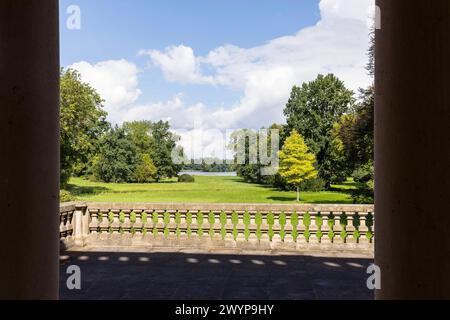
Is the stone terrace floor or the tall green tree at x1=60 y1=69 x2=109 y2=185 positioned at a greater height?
the tall green tree at x1=60 y1=69 x2=109 y2=185

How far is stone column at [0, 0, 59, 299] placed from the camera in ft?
9.74

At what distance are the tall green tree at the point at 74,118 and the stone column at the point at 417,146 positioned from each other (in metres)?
44.1

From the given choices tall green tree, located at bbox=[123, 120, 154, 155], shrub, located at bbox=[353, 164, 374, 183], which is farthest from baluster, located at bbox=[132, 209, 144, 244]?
tall green tree, located at bbox=[123, 120, 154, 155]

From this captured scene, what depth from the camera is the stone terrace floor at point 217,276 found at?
7.79 meters

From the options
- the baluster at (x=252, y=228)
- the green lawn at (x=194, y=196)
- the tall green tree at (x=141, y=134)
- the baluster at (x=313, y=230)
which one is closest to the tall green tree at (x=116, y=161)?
the green lawn at (x=194, y=196)

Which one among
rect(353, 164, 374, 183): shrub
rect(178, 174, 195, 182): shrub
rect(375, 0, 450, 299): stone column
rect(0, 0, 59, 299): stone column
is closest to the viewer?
rect(375, 0, 450, 299): stone column

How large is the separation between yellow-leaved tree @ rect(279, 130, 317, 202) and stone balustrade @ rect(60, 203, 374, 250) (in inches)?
1690

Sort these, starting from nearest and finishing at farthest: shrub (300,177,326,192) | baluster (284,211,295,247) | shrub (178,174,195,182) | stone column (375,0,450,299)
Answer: stone column (375,0,450,299)
baluster (284,211,295,247)
shrub (300,177,326,192)
shrub (178,174,195,182)

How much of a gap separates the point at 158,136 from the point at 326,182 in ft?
156

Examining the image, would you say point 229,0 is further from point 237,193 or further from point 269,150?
point 237,193

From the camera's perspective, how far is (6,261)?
9.88 feet

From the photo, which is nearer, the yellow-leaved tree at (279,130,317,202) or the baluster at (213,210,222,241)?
the baluster at (213,210,222,241)

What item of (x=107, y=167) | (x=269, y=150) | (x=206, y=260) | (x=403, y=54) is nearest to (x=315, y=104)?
(x=269, y=150)

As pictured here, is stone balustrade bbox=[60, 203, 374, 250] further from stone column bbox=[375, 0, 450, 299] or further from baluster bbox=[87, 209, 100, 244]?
stone column bbox=[375, 0, 450, 299]
